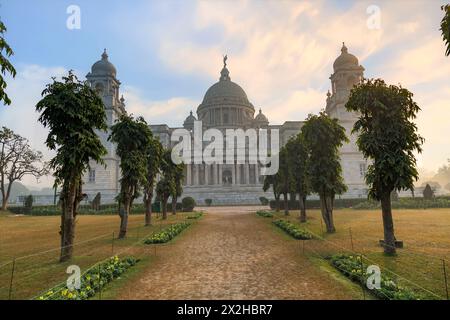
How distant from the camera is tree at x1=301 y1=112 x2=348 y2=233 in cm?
2038

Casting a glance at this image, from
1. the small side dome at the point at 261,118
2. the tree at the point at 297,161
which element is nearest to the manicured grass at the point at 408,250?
the tree at the point at 297,161

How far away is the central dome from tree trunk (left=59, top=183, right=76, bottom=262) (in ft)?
251

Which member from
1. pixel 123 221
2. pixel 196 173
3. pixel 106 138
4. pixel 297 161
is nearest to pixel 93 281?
pixel 123 221

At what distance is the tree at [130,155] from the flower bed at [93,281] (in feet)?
26.3

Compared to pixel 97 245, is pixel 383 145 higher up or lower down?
higher up

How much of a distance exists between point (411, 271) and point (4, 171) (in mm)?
62113

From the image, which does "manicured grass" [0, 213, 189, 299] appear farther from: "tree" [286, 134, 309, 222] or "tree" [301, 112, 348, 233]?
"tree" [286, 134, 309, 222]

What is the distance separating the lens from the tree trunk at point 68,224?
1348cm

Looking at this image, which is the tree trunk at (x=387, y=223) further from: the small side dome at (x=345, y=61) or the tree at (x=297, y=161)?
the small side dome at (x=345, y=61)

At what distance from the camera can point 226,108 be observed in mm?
93062

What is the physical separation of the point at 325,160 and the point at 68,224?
1710 cm

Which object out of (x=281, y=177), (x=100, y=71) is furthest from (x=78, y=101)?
(x=100, y=71)
